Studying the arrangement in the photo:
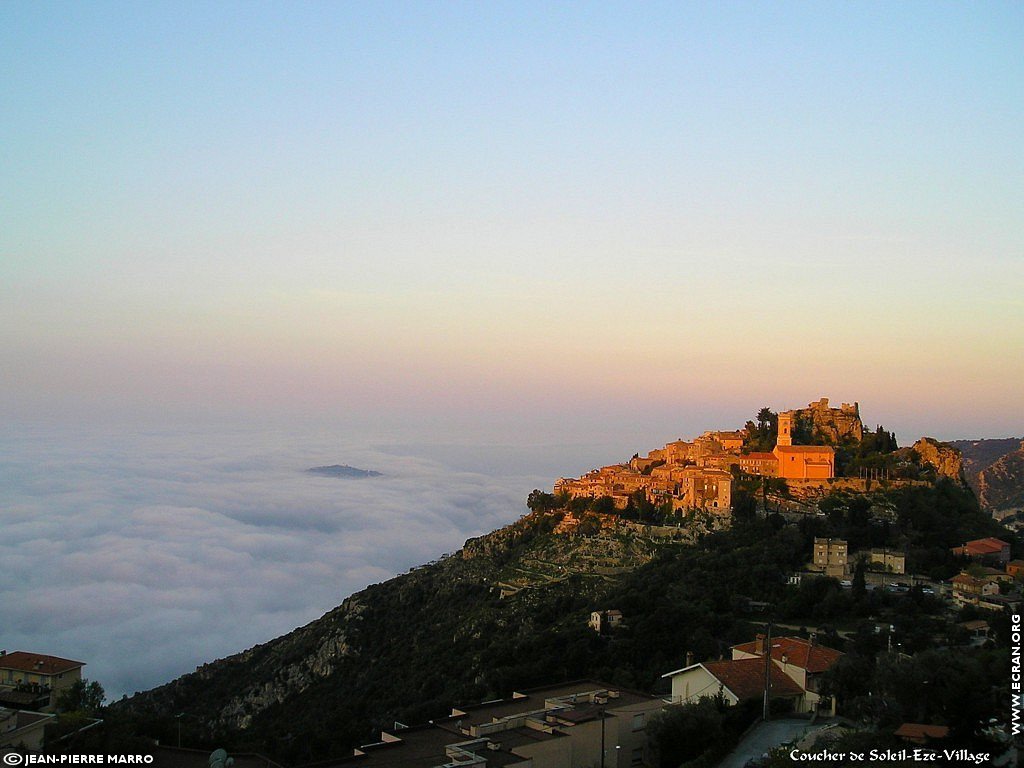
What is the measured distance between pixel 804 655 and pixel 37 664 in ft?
54.1

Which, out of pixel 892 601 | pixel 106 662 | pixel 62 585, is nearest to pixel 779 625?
pixel 892 601

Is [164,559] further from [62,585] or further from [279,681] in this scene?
[279,681]

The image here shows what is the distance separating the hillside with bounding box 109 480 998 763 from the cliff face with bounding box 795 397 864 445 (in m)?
8.18

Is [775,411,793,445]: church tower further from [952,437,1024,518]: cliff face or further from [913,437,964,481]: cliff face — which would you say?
[952,437,1024,518]: cliff face

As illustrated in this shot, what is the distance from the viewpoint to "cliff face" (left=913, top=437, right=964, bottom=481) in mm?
45938

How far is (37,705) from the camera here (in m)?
18.5

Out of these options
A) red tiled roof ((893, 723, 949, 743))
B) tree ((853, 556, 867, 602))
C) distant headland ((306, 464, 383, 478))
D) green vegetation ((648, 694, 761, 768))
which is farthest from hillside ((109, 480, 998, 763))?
distant headland ((306, 464, 383, 478))

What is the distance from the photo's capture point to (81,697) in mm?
18891

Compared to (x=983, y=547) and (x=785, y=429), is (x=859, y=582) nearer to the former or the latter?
Answer: (x=983, y=547)

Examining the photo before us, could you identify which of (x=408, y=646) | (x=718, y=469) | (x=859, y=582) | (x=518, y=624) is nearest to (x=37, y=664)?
(x=518, y=624)

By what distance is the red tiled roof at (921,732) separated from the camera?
36.8 ft

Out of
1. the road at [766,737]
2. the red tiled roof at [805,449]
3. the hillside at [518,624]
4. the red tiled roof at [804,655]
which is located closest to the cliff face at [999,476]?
the red tiled roof at [805,449]

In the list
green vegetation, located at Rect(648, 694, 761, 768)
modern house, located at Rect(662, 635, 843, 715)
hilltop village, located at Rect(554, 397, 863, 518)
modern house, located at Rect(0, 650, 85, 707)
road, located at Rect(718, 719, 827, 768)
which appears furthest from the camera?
hilltop village, located at Rect(554, 397, 863, 518)

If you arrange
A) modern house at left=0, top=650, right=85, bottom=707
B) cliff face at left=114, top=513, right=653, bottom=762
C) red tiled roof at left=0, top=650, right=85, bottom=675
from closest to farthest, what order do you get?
modern house at left=0, top=650, right=85, bottom=707, red tiled roof at left=0, top=650, right=85, bottom=675, cliff face at left=114, top=513, right=653, bottom=762
